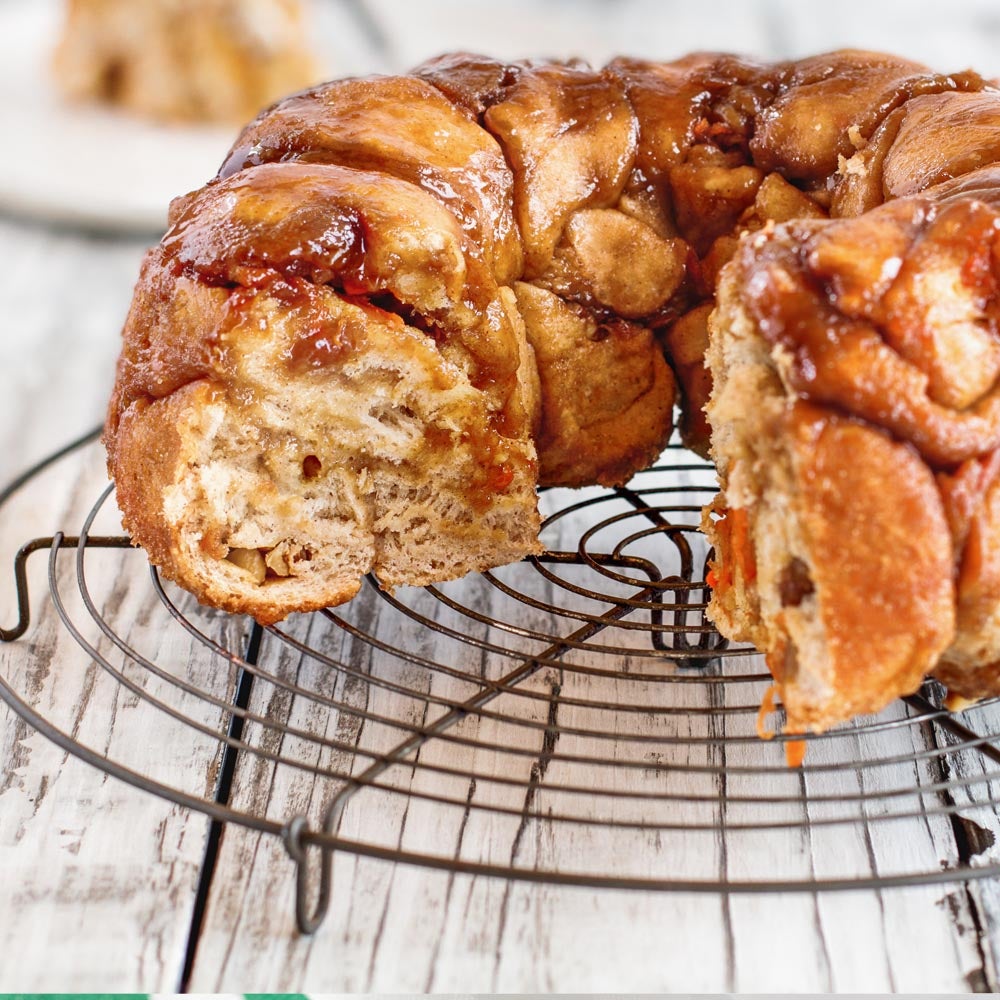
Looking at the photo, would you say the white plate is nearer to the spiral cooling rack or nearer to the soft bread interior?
the spiral cooling rack

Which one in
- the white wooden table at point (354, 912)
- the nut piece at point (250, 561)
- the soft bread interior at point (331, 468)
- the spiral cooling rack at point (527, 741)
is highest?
the soft bread interior at point (331, 468)

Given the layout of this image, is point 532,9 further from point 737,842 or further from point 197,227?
point 737,842

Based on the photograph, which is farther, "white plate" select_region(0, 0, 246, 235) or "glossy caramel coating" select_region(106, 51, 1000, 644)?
"white plate" select_region(0, 0, 246, 235)

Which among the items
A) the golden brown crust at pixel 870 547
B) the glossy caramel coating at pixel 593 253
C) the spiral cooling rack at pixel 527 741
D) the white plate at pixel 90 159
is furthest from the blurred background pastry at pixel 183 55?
the golden brown crust at pixel 870 547

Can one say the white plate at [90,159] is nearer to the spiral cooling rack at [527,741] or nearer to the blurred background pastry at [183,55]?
the blurred background pastry at [183,55]

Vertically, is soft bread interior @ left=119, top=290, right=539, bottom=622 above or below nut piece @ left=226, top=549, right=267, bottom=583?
above

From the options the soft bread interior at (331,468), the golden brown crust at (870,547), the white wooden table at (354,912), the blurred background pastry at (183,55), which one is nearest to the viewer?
the golden brown crust at (870,547)

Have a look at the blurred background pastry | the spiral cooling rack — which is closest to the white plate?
the blurred background pastry

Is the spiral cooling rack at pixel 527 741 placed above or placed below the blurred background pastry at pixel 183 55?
below
